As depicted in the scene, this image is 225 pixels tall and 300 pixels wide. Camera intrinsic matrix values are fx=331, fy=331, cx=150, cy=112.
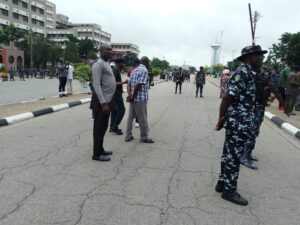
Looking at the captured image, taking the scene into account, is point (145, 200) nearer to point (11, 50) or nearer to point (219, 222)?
point (219, 222)

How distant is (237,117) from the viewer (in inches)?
148

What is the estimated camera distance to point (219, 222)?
11.0 ft

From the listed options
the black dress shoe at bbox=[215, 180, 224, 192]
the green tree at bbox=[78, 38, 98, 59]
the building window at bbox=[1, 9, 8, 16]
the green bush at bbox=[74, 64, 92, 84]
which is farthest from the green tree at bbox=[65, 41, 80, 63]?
the black dress shoe at bbox=[215, 180, 224, 192]

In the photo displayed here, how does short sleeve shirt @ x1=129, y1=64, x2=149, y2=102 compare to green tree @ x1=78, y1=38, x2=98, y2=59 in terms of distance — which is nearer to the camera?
short sleeve shirt @ x1=129, y1=64, x2=149, y2=102

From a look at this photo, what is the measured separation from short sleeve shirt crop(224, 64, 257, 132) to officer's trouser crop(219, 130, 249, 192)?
0.09m

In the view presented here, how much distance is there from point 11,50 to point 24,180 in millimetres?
62424

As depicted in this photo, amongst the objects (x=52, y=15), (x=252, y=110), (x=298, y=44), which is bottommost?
(x=252, y=110)

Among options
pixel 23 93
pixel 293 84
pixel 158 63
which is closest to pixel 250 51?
pixel 293 84

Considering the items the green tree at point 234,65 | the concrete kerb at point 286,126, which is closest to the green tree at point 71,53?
the green tree at point 234,65

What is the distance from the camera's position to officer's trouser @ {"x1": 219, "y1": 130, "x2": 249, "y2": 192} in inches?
151

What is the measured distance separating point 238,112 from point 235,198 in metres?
1.02

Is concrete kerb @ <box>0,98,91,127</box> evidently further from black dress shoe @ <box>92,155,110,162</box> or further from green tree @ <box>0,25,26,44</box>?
green tree @ <box>0,25,26,44</box>

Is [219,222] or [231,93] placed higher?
[231,93]

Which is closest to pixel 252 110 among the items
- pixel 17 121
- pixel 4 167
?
pixel 4 167
